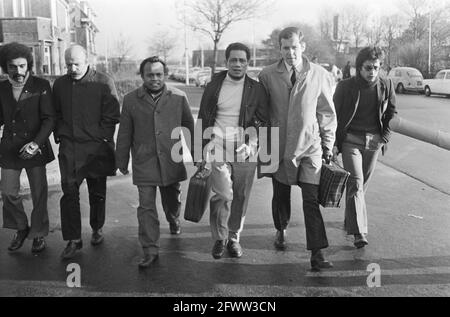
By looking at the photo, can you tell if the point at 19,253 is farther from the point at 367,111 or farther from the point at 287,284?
the point at 367,111

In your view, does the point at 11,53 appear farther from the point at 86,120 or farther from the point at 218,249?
the point at 218,249

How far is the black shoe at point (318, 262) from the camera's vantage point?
13.8 feet

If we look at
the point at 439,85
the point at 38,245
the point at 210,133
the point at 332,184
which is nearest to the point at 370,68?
the point at 332,184

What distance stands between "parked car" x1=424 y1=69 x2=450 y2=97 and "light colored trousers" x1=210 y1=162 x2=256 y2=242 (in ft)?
84.0

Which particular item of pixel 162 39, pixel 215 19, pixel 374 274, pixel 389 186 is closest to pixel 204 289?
pixel 374 274

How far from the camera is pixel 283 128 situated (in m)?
4.49

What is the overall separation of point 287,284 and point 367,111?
192 centimetres

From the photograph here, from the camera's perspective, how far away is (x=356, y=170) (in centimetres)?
482

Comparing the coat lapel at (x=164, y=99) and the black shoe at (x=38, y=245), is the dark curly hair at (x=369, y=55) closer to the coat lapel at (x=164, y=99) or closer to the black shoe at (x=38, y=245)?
the coat lapel at (x=164, y=99)

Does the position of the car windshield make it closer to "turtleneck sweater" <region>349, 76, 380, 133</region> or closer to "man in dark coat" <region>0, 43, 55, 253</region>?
"turtleneck sweater" <region>349, 76, 380, 133</region>

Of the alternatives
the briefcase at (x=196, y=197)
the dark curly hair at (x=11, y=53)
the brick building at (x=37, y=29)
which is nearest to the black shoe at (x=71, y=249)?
the briefcase at (x=196, y=197)

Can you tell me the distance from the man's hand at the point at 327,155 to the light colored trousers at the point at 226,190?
0.63m

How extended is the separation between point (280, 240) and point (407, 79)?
2888 cm
